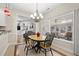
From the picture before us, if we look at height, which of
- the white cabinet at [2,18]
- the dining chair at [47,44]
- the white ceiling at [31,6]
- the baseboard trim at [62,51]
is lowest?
the baseboard trim at [62,51]

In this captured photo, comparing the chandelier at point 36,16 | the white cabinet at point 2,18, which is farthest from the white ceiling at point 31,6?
the white cabinet at point 2,18

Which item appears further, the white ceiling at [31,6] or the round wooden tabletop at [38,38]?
the round wooden tabletop at [38,38]

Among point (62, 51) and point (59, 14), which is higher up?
point (59, 14)

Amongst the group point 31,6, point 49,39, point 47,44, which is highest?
point 31,6

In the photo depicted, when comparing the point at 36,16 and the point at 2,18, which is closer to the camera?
the point at 36,16

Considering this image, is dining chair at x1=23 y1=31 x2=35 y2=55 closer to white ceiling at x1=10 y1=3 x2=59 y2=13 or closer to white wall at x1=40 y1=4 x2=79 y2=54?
white wall at x1=40 y1=4 x2=79 y2=54

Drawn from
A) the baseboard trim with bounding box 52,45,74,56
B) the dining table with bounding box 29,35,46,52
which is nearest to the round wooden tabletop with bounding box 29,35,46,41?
the dining table with bounding box 29,35,46,52

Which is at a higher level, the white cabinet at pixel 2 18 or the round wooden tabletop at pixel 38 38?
the white cabinet at pixel 2 18

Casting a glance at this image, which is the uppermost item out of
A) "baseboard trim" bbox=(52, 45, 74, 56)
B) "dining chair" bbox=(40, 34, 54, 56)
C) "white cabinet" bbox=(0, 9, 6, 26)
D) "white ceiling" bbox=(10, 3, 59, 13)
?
"white ceiling" bbox=(10, 3, 59, 13)

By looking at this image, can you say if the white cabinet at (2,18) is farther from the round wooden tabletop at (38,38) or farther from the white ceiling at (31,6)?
the round wooden tabletop at (38,38)

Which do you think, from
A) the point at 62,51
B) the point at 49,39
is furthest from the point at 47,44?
the point at 62,51

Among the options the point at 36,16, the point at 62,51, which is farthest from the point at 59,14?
the point at 62,51

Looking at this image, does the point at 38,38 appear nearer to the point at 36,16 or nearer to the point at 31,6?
the point at 36,16

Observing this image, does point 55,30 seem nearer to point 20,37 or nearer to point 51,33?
point 51,33
